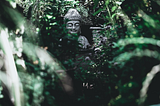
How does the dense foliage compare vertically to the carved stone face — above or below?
below

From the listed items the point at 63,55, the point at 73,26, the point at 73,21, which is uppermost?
the point at 73,21

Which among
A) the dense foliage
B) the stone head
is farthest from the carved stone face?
the dense foliage

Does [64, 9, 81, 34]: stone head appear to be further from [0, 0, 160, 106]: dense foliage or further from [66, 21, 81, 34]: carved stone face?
[0, 0, 160, 106]: dense foliage

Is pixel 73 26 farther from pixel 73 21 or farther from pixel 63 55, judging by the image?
pixel 63 55

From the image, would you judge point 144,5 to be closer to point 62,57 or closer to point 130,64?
point 130,64

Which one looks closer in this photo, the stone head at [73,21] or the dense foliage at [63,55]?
the dense foliage at [63,55]

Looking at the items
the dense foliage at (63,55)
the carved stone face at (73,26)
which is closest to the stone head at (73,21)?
the carved stone face at (73,26)

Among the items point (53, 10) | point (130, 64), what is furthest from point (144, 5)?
point (53, 10)

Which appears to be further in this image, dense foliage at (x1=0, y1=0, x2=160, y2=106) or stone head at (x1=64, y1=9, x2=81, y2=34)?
stone head at (x1=64, y1=9, x2=81, y2=34)

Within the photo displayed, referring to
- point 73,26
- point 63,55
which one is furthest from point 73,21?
point 63,55

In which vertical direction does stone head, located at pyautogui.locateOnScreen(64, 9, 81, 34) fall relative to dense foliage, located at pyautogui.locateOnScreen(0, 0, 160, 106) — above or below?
above

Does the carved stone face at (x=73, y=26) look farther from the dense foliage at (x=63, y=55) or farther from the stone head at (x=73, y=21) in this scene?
the dense foliage at (x=63, y=55)

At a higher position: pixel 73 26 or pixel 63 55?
pixel 73 26

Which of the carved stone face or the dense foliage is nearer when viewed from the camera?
the dense foliage
